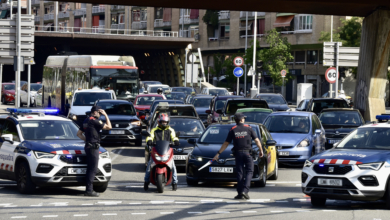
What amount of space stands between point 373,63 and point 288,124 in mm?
7556

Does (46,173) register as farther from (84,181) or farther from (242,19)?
(242,19)

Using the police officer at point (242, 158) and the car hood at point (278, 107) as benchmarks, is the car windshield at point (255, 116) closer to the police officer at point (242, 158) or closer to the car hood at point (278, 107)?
the car hood at point (278, 107)

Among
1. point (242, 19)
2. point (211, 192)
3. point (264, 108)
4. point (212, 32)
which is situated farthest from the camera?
point (212, 32)

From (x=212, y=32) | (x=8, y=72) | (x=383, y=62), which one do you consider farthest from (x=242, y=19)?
(x=383, y=62)

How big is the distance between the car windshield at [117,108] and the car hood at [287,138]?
7.76 m

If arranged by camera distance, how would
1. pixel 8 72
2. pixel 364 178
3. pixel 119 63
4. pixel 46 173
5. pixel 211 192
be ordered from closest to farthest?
pixel 364 178
pixel 46 173
pixel 211 192
pixel 119 63
pixel 8 72

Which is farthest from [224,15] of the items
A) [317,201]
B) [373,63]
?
[317,201]

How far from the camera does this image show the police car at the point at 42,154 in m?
11.8

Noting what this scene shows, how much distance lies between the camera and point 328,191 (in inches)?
411

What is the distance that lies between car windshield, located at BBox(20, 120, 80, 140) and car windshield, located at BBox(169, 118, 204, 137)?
4.31 m

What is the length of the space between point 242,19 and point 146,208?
2550 inches

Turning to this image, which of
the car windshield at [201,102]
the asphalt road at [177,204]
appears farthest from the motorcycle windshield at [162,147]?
the car windshield at [201,102]

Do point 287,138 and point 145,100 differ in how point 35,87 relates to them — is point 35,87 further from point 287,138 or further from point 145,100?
point 287,138

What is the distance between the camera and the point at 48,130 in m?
13.1
